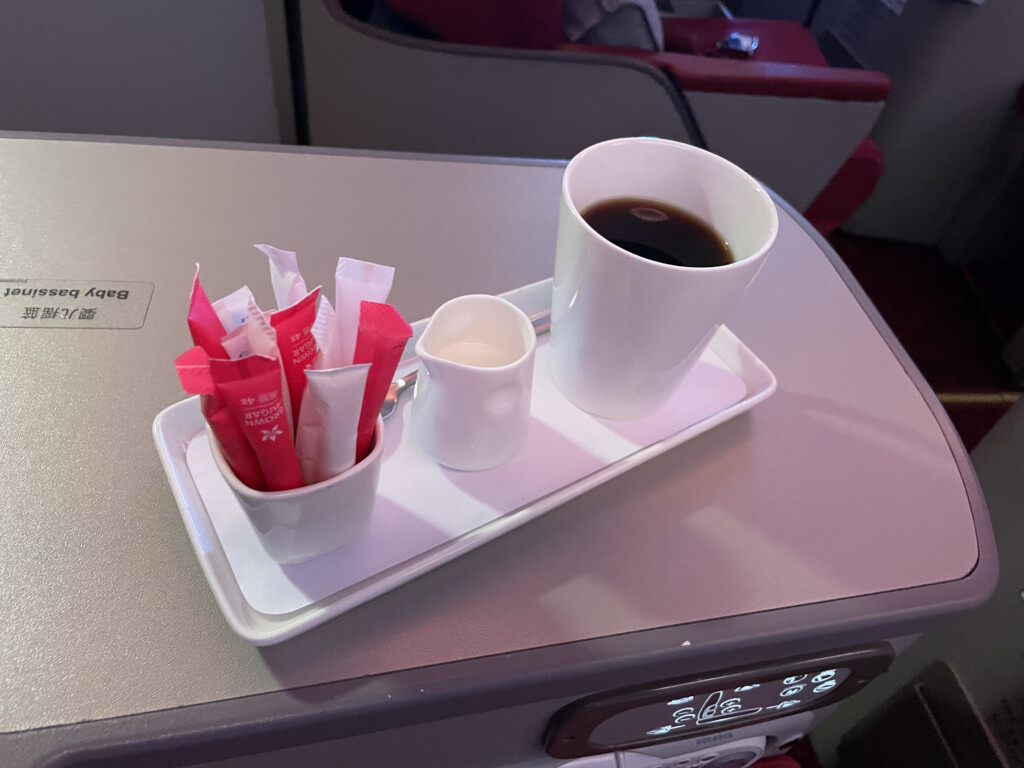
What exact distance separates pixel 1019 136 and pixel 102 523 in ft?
5.97

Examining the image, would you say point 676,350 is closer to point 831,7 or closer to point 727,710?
point 727,710

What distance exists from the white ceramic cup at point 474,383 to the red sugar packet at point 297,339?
66 mm

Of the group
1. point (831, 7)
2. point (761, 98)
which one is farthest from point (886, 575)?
point (831, 7)

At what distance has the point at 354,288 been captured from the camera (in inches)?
12.0

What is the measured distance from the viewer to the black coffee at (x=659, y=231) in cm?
42

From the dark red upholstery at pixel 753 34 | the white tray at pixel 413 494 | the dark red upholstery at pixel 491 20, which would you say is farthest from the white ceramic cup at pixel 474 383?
the dark red upholstery at pixel 753 34

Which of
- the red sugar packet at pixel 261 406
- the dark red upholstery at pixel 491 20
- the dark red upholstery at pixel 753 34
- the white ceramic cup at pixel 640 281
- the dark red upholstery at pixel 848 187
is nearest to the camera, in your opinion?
the red sugar packet at pixel 261 406

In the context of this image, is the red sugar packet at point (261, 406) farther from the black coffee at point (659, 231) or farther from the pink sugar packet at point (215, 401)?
the black coffee at point (659, 231)

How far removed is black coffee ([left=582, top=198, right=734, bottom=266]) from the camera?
0.42 metres

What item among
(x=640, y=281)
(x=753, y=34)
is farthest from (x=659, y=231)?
(x=753, y=34)

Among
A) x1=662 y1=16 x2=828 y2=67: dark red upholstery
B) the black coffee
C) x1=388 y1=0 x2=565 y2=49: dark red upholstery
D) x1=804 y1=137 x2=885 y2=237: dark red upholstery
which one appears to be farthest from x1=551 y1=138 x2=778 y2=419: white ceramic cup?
x1=662 y1=16 x2=828 y2=67: dark red upholstery

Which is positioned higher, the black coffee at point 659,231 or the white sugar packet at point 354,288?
the white sugar packet at point 354,288

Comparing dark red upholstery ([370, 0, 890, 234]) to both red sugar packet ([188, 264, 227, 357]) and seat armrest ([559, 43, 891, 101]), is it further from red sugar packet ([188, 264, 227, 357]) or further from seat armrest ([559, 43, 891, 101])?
red sugar packet ([188, 264, 227, 357])

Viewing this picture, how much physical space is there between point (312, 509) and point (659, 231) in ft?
0.86
